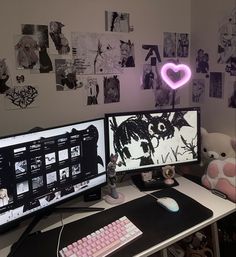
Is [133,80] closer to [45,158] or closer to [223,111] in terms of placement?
[223,111]

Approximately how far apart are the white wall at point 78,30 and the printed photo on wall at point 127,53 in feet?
0.11

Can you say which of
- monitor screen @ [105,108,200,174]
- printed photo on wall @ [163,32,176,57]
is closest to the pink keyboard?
monitor screen @ [105,108,200,174]

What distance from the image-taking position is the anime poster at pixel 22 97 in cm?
127

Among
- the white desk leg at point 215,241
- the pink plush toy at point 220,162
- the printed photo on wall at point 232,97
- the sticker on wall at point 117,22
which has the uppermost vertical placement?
the sticker on wall at point 117,22

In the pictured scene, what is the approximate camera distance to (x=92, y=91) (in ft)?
4.99

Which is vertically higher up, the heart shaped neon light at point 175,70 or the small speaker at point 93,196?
the heart shaped neon light at point 175,70

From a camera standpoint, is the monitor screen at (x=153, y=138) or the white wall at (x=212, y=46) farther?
the white wall at (x=212, y=46)

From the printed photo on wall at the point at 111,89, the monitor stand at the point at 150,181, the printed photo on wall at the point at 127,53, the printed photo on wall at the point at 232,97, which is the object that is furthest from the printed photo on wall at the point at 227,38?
the monitor stand at the point at 150,181

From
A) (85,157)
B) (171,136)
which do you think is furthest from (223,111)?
(85,157)

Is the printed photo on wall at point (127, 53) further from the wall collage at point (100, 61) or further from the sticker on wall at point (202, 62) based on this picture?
the sticker on wall at point (202, 62)

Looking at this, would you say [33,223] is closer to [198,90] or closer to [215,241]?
[215,241]

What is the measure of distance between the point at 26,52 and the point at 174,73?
877mm

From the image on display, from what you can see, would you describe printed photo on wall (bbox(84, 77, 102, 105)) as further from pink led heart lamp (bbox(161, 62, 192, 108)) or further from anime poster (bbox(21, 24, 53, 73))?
pink led heart lamp (bbox(161, 62, 192, 108))

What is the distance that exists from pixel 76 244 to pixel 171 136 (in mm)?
754
